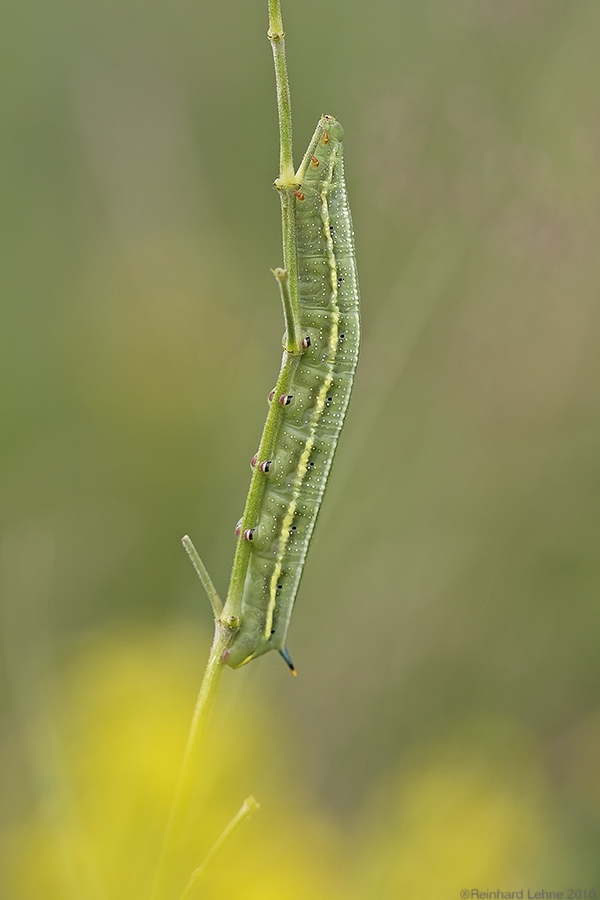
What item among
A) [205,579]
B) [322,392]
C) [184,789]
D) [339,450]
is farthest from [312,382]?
[184,789]

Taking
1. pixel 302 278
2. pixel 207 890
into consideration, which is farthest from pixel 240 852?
pixel 302 278

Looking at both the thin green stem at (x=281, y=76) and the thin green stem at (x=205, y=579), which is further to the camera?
the thin green stem at (x=205, y=579)

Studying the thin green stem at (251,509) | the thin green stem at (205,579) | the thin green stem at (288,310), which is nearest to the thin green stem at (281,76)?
the thin green stem at (288,310)

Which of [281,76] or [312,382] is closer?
[281,76]

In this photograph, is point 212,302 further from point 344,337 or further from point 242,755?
point 242,755

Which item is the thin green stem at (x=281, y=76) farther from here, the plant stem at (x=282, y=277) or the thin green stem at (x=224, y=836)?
the thin green stem at (x=224, y=836)

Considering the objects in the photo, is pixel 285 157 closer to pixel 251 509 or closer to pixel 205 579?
pixel 251 509

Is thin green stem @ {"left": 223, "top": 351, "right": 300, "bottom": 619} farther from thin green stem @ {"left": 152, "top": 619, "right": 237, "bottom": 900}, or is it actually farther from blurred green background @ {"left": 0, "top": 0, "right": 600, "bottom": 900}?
blurred green background @ {"left": 0, "top": 0, "right": 600, "bottom": 900}
